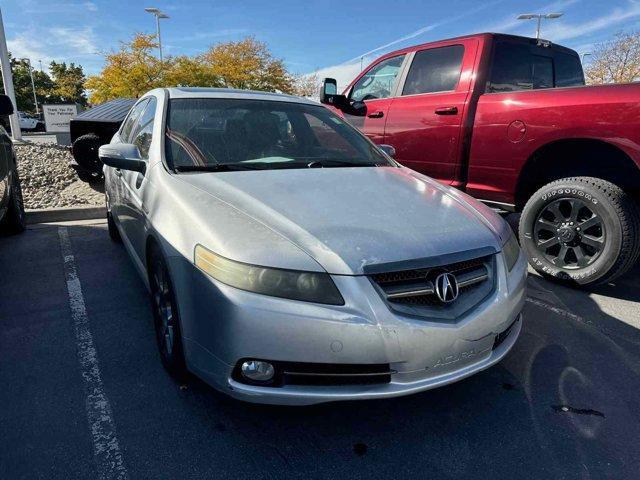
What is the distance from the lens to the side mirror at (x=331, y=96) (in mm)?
5660

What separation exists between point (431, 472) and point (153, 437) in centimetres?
121

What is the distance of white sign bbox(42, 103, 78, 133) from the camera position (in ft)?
40.3

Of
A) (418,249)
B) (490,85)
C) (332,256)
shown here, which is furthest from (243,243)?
(490,85)

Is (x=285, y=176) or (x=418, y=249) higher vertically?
(x=285, y=176)

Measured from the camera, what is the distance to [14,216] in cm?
500

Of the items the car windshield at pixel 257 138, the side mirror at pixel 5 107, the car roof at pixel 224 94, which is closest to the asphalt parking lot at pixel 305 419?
the car windshield at pixel 257 138

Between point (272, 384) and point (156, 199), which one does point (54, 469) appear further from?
point (156, 199)

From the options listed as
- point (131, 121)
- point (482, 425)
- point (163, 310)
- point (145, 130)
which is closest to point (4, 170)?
point (131, 121)

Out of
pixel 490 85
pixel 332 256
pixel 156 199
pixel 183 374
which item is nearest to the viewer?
pixel 332 256

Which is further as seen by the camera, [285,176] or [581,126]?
[581,126]

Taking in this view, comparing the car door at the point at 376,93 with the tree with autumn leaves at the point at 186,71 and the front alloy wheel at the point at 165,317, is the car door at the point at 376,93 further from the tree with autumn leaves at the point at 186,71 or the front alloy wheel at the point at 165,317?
the tree with autumn leaves at the point at 186,71

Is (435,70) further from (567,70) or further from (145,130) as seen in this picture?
(145,130)

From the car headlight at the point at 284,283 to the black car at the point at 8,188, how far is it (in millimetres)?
3645

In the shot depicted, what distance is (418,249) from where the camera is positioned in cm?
196
